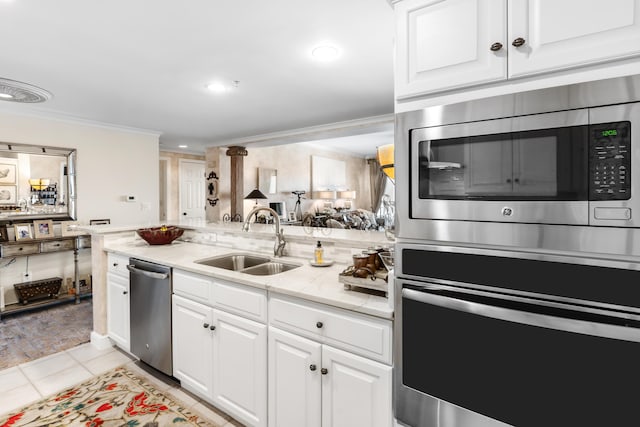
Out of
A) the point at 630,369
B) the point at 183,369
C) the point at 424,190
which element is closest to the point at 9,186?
the point at 183,369

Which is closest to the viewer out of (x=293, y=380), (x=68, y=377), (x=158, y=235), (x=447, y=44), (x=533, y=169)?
(x=533, y=169)

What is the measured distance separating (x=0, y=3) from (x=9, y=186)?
2.90 m

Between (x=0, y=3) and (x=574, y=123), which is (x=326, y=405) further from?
(x=0, y=3)

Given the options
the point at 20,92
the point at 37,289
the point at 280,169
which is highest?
the point at 20,92

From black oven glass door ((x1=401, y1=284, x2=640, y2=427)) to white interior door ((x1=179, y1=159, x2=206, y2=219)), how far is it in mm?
6888

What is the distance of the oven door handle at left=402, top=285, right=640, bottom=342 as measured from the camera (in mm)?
844

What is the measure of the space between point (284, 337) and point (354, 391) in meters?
0.42

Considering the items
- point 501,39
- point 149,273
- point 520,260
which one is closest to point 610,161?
point 520,260

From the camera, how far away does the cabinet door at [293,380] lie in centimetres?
148

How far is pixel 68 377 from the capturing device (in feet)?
7.94

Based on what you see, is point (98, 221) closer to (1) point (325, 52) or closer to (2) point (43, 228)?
(2) point (43, 228)

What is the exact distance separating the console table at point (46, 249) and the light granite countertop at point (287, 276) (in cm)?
168

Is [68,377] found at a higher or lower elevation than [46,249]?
lower

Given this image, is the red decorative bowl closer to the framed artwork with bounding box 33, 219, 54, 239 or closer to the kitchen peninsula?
the kitchen peninsula
